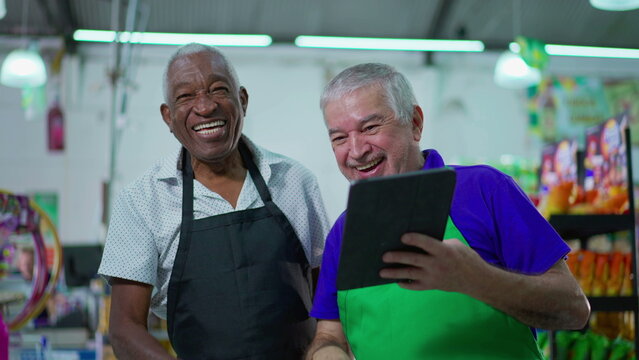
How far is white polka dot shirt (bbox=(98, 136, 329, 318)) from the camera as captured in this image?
2.12m

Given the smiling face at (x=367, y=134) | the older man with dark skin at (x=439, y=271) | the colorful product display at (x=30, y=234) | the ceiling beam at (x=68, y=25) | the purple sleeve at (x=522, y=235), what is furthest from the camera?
the ceiling beam at (x=68, y=25)

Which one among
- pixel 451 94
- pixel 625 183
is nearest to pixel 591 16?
pixel 451 94

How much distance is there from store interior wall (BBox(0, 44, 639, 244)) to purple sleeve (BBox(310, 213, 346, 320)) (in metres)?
9.97

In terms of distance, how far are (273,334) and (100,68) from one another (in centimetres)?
1101

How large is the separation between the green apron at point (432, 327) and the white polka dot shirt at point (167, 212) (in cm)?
60

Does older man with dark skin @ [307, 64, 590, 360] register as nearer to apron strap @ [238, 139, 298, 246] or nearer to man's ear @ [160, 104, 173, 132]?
apron strap @ [238, 139, 298, 246]

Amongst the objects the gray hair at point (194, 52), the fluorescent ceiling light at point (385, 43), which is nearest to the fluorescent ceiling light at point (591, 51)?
the fluorescent ceiling light at point (385, 43)

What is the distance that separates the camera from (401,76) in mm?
1831

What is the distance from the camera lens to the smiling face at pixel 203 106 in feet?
7.13

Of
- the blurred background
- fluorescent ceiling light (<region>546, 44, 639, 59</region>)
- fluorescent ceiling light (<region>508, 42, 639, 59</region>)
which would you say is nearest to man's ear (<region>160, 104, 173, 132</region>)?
the blurred background

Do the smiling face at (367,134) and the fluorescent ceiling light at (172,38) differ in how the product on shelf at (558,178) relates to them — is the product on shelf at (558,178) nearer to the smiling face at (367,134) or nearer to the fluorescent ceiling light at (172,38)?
the smiling face at (367,134)

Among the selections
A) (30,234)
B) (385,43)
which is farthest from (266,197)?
(385,43)

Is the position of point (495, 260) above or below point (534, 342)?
above

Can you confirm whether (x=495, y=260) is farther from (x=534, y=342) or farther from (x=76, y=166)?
(x=76, y=166)
